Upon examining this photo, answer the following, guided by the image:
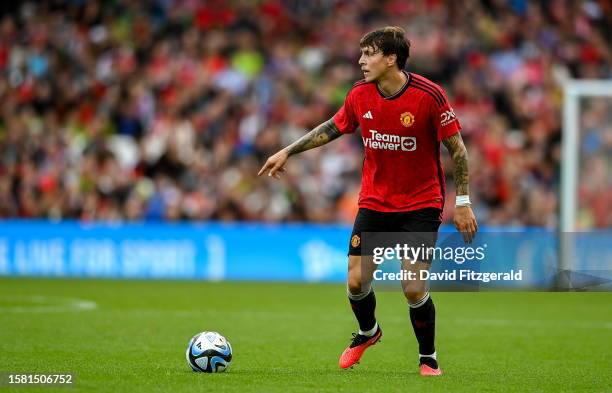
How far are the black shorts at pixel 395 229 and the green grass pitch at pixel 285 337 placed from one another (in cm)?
98

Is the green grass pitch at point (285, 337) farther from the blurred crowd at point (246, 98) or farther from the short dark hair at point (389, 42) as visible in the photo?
the short dark hair at point (389, 42)

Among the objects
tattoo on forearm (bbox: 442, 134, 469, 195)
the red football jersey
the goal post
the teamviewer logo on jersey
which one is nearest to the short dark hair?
the red football jersey

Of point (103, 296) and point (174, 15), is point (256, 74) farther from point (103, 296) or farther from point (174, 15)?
point (103, 296)

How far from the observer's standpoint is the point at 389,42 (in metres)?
8.57

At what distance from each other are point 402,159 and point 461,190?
0.49 m

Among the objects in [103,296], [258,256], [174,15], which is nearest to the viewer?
[103,296]

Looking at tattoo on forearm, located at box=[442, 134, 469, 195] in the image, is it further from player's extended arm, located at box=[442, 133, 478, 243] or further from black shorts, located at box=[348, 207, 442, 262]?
black shorts, located at box=[348, 207, 442, 262]

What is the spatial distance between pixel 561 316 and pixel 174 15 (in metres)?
12.1

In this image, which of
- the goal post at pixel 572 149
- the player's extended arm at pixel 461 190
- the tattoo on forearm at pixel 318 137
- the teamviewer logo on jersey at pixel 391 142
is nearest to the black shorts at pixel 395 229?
the player's extended arm at pixel 461 190

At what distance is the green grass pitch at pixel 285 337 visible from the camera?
845 centimetres

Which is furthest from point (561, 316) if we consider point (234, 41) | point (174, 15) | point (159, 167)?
point (174, 15)

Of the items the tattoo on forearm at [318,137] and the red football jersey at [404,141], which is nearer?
the red football jersey at [404,141]

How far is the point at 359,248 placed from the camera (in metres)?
8.78

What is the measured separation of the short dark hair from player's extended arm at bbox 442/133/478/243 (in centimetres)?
70
